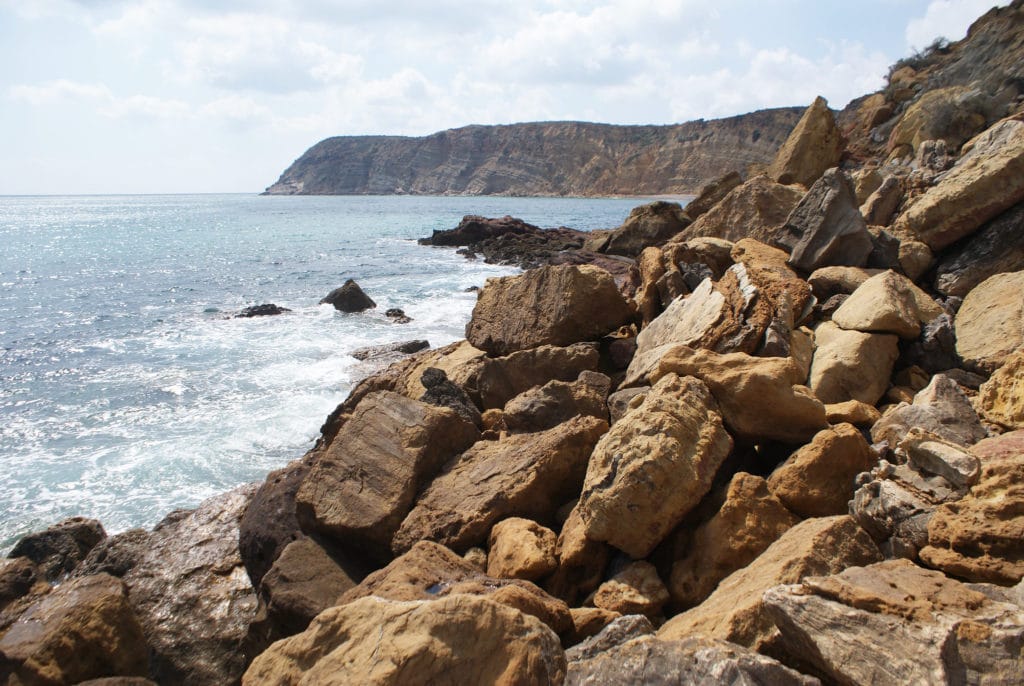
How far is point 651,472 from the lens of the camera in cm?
345

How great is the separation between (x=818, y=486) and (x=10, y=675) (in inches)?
174

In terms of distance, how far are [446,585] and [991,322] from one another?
179 inches

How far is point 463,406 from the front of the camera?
5816 millimetres

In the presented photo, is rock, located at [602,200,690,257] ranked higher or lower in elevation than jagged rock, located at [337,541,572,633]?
higher

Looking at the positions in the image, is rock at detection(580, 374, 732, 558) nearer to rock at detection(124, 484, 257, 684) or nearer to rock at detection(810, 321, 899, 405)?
rock at detection(810, 321, 899, 405)

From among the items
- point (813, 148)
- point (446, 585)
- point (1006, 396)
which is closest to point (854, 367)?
point (1006, 396)

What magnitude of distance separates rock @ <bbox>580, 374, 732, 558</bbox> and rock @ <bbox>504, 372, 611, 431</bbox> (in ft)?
4.42

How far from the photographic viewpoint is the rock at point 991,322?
4.81 m

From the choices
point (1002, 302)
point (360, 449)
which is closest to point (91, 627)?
point (360, 449)

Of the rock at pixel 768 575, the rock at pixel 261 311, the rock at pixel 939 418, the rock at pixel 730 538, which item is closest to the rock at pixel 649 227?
the rock at pixel 261 311

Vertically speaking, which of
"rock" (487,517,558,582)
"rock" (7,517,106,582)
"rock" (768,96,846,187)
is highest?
"rock" (768,96,846,187)

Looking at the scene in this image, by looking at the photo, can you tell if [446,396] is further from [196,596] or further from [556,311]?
[196,596]

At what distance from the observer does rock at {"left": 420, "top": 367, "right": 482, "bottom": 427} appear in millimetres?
5750

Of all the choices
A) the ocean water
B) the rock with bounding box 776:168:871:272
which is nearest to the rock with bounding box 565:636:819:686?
the rock with bounding box 776:168:871:272
